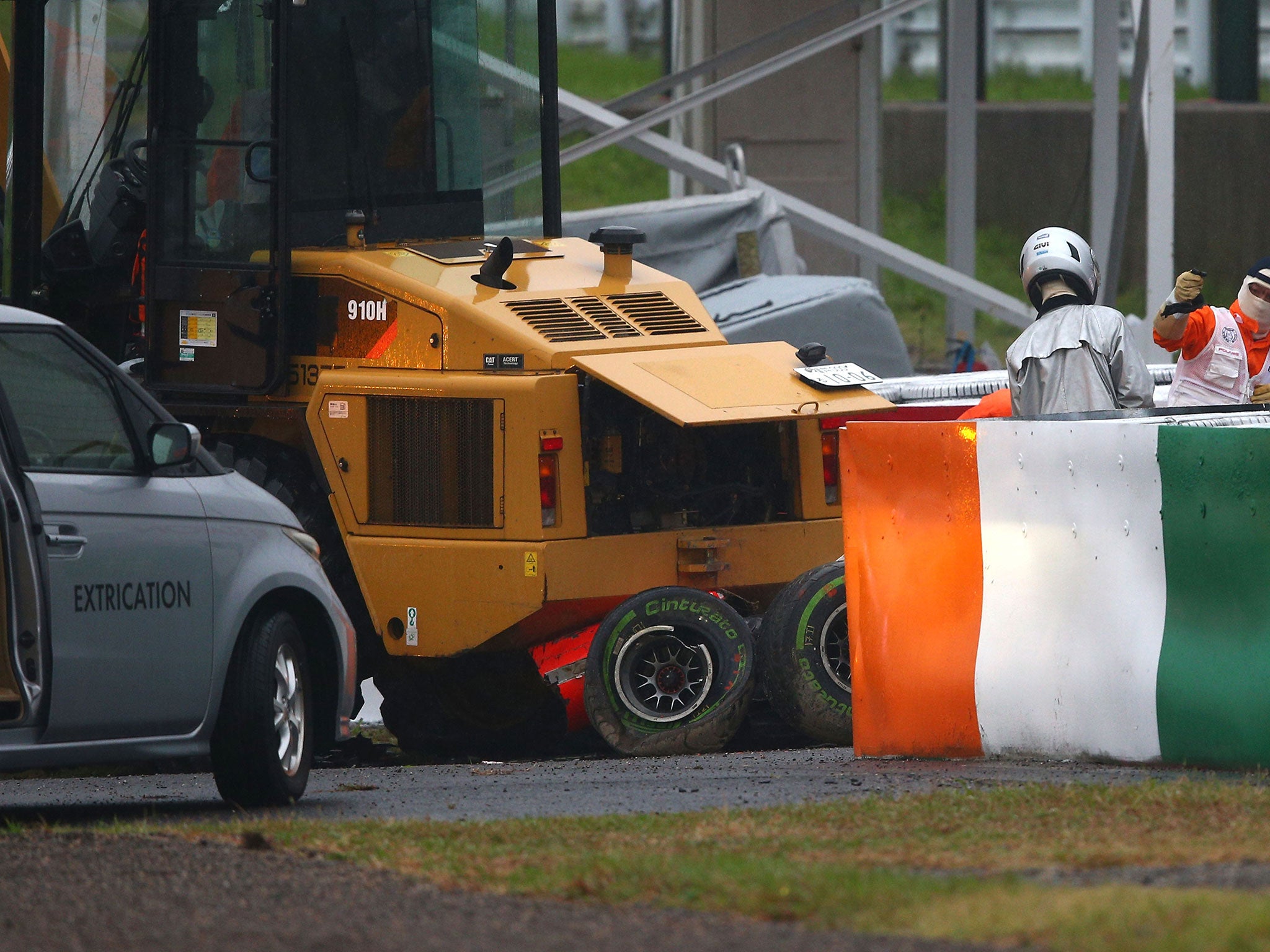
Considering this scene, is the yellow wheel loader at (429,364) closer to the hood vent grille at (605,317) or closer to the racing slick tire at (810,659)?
the hood vent grille at (605,317)

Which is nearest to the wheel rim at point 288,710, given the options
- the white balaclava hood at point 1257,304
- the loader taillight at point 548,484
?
the loader taillight at point 548,484

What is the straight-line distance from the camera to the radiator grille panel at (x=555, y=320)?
33.2 feet

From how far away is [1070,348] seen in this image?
9312mm

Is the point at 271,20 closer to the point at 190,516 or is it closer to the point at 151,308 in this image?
the point at 151,308

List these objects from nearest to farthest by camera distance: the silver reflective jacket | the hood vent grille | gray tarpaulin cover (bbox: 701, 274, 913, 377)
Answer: the silver reflective jacket < the hood vent grille < gray tarpaulin cover (bbox: 701, 274, 913, 377)

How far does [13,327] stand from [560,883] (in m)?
2.77

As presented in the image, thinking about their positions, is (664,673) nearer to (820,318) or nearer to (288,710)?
(288,710)

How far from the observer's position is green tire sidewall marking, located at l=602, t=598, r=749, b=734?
9711 mm

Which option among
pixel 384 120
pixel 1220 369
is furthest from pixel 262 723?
pixel 1220 369

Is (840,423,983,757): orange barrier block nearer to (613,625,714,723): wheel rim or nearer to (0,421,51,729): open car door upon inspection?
(613,625,714,723): wheel rim

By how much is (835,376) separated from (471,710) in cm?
237

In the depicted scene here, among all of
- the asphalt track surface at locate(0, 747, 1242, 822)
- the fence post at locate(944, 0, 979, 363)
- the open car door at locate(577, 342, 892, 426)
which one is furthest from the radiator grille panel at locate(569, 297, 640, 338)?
Answer: the fence post at locate(944, 0, 979, 363)

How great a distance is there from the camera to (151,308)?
1077 cm

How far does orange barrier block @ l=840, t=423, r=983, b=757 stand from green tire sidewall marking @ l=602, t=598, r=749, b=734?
3.58 feet
